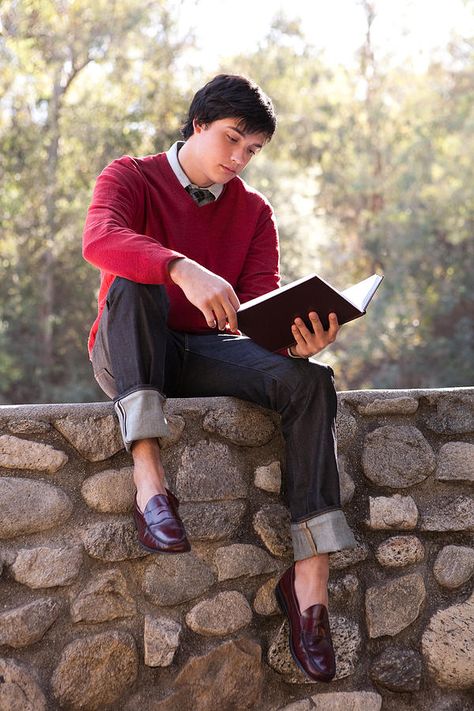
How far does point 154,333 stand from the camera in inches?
84.4

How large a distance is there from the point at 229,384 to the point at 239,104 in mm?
752

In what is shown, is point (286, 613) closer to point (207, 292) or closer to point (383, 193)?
point (207, 292)

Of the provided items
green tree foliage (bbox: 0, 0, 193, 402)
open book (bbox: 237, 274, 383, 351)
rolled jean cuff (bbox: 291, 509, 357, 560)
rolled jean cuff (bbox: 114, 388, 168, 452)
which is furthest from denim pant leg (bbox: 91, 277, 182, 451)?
green tree foliage (bbox: 0, 0, 193, 402)

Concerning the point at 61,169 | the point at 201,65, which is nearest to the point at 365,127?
the point at 201,65

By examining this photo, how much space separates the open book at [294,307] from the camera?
2043 millimetres

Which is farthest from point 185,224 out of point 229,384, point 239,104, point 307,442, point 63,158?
point 63,158

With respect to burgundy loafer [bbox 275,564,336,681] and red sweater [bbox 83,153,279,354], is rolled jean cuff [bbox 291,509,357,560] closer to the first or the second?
burgundy loafer [bbox 275,564,336,681]

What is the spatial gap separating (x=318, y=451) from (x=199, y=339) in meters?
0.48

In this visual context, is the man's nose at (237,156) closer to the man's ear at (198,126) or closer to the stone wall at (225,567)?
the man's ear at (198,126)

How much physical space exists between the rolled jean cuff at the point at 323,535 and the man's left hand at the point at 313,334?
0.40m

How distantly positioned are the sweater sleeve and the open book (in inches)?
8.6

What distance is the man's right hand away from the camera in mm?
2062

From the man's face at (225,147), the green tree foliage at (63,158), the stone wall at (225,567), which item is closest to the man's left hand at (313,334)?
the stone wall at (225,567)

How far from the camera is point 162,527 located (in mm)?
2061
